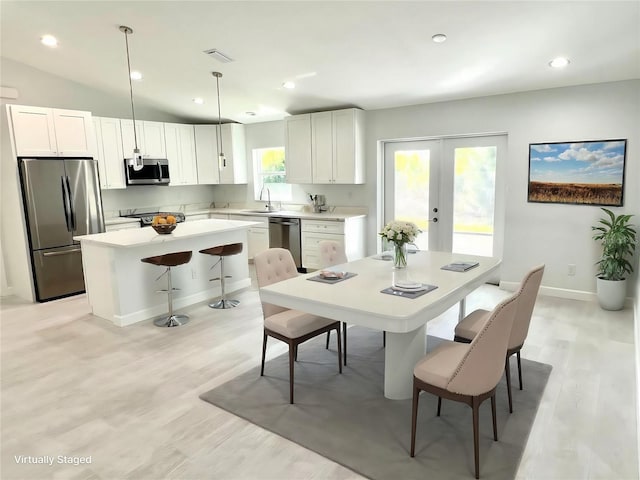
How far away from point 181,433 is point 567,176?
4.65 metres

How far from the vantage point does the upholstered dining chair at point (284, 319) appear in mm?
2734

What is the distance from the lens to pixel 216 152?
24.3ft

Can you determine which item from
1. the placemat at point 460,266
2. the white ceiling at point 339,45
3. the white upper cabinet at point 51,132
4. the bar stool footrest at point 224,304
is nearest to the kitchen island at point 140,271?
the bar stool footrest at point 224,304

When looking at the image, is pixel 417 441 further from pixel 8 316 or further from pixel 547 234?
pixel 8 316

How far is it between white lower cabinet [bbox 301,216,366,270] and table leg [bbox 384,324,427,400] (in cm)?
314

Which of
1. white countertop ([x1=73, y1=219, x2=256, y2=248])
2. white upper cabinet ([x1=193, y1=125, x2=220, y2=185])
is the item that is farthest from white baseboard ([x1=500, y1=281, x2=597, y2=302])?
white upper cabinet ([x1=193, y1=125, x2=220, y2=185])

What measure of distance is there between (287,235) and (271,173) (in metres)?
1.49

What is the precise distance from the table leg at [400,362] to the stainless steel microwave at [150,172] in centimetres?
510

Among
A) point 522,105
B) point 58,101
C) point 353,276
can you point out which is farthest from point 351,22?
point 58,101

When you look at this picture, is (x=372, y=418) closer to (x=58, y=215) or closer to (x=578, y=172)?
(x=578, y=172)

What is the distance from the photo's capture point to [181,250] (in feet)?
15.0

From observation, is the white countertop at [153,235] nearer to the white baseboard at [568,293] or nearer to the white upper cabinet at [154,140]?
the white upper cabinet at [154,140]

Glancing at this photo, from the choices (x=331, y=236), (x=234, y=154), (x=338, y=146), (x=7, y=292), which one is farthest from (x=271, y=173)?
(x=7, y=292)

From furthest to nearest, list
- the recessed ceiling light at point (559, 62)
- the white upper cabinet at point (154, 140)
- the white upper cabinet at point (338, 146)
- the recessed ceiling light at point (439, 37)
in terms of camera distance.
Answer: the white upper cabinet at point (154, 140), the white upper cabinet at point (338, 146), the recessed ceiling light at point (559, 62), the recessed ceiling light at point (439, 37)
